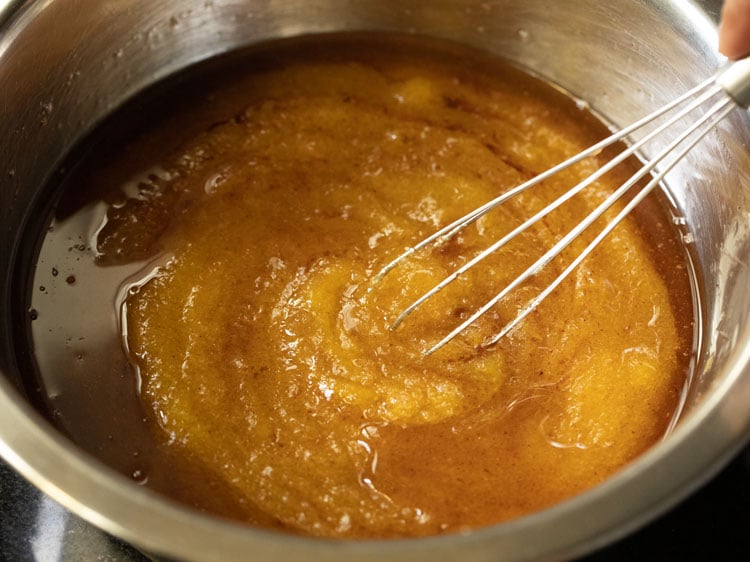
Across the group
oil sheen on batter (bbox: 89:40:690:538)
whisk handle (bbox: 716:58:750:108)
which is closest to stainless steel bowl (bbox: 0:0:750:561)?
oil sheen on batter (bbox: 89:40:690:538)

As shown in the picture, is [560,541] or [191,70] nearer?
[560,541]

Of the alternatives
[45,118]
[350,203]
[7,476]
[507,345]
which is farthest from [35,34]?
[507,345]

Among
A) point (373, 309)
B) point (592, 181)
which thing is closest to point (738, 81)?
point (592, 181)

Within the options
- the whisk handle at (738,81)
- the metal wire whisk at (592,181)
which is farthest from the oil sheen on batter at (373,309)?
the whisk handle at (738,81)

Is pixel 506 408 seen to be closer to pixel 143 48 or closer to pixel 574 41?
pixel 574 41

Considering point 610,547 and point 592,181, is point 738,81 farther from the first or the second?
point 610,547

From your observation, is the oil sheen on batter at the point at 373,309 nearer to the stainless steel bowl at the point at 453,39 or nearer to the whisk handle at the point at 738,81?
the stainless steel bowl at the point at 453,39
